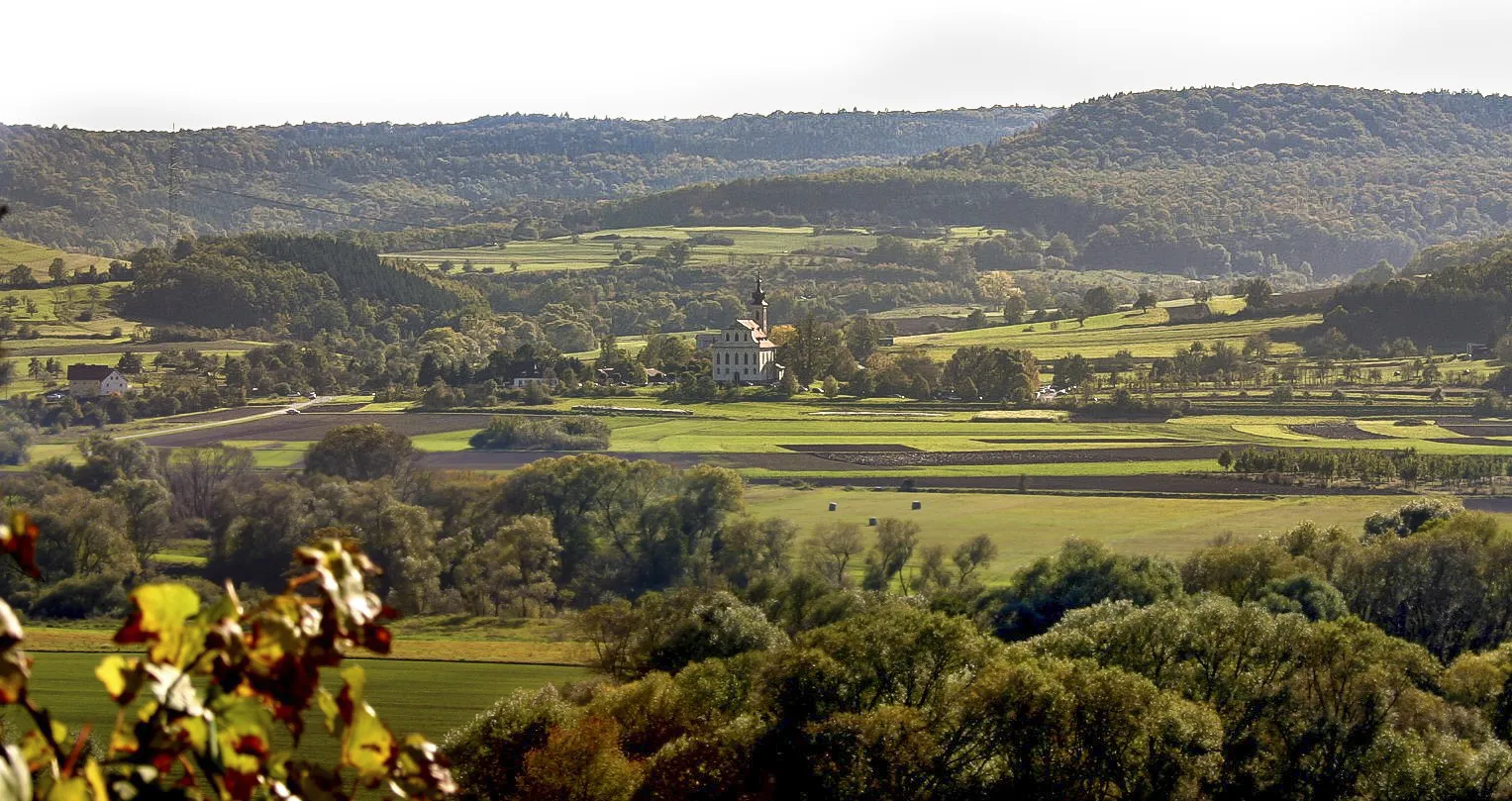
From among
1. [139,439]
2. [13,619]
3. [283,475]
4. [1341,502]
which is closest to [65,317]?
[139,439]

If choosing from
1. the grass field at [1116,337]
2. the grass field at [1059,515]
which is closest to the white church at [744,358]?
the grass field at [1116,337]

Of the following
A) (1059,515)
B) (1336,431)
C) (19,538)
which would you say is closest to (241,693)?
(19,538)

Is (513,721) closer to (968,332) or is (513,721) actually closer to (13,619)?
(13,619)

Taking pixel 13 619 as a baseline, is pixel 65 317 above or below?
below

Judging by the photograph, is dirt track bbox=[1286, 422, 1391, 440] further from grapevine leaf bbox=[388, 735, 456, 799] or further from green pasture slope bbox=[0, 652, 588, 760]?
grapevine leaf bbox=[388, 735, 456, 799]

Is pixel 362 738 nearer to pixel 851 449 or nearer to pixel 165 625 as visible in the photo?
pixel 165 625

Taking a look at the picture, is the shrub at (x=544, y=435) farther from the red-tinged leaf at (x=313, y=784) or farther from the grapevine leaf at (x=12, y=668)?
the grapevine leaf at (x=12, y=668)

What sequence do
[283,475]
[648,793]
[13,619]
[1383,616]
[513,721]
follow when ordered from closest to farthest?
[13,619] < [648,793] < [513,721] < [1383,616] < [283,475]
